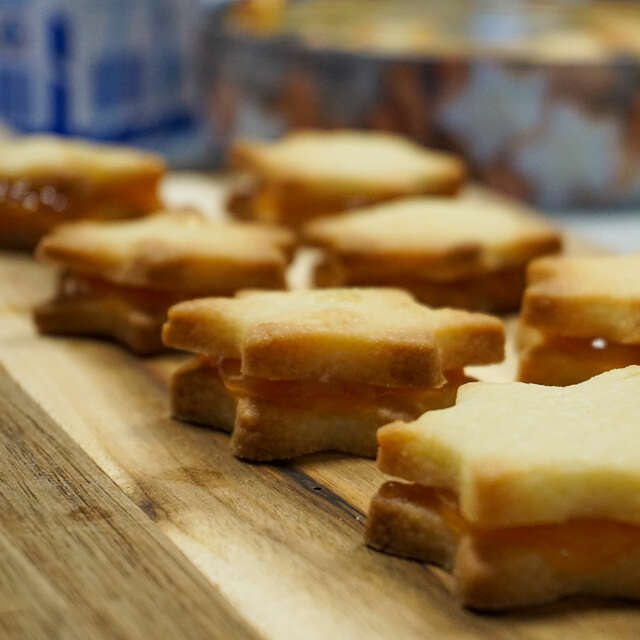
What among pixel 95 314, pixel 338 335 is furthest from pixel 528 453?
pixel 95 314

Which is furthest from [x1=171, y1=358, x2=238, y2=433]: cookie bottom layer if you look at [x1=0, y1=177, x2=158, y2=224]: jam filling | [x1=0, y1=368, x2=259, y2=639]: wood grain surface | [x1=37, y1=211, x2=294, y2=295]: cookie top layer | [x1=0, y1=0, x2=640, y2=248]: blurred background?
[x1=0, y1=0, x2=640, y2=248]: blurred background

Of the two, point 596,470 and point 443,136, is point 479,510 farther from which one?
point 443,136

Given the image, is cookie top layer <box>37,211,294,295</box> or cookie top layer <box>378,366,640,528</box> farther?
cookie top layer <box>37,211,294,295</box>

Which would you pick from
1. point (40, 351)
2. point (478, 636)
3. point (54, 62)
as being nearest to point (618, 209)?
point (54, 62)

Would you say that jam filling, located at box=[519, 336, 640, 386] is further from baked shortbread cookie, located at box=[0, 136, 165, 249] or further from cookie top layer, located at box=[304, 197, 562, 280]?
baked shortbread cookie, located at box=[0, 136, 165, 249]

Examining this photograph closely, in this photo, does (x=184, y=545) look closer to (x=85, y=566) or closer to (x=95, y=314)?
(x=85, y=566)

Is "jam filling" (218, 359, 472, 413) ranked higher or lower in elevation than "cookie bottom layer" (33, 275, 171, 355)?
higher
